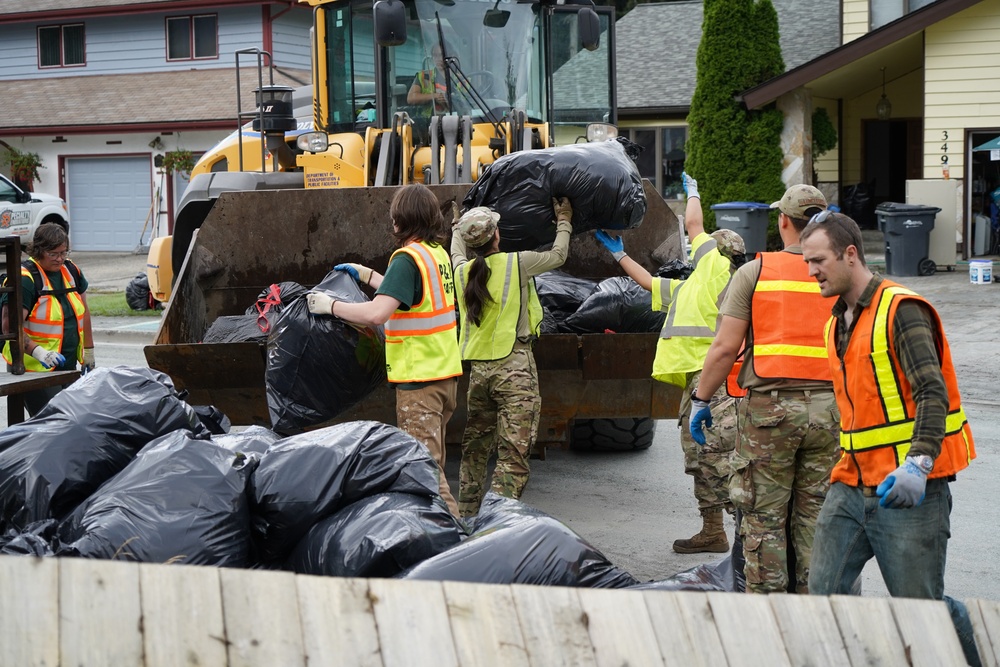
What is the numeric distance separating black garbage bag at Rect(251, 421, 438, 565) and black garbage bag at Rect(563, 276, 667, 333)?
8.02 feet

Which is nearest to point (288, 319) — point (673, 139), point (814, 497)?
point (814, 497)

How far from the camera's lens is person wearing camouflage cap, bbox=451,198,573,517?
5.17m

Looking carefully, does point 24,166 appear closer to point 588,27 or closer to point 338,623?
point 588,27

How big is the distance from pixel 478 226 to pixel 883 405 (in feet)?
7.61

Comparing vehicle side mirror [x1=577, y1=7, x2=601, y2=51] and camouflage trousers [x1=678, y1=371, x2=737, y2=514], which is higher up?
vehicle side mirror [x1=577, y1=7, x2=601, y2=51]

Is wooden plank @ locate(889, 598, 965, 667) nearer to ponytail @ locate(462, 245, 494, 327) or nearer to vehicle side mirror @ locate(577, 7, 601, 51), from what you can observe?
ponytail @ locate(462, 245, 494, 327)

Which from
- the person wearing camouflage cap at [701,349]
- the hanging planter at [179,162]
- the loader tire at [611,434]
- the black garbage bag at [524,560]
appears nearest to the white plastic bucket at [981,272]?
the loader tire at [611,434]

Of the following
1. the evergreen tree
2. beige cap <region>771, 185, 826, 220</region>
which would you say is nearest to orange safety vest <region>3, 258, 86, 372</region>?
beige cap <region>771, 185, 826, 220</region>

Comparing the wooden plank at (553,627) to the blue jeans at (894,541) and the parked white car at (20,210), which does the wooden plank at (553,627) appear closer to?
the blue jeans at (894,541)

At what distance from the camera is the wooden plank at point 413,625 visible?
6.79 ft

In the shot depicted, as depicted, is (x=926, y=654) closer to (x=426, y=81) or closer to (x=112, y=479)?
(x=112, y=479)

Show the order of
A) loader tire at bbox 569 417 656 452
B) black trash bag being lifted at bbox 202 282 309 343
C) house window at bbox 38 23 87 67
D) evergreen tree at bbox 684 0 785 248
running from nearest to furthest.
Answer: black trash bag being lifted at bbox 202 282 309 343 < loader tire at bbox 569 417 656 452 < evergreen tree at bbox 684 0 785 248 < house window at bbox 38 23 87 67

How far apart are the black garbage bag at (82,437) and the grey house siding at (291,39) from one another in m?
20.5

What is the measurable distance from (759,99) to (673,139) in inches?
180
